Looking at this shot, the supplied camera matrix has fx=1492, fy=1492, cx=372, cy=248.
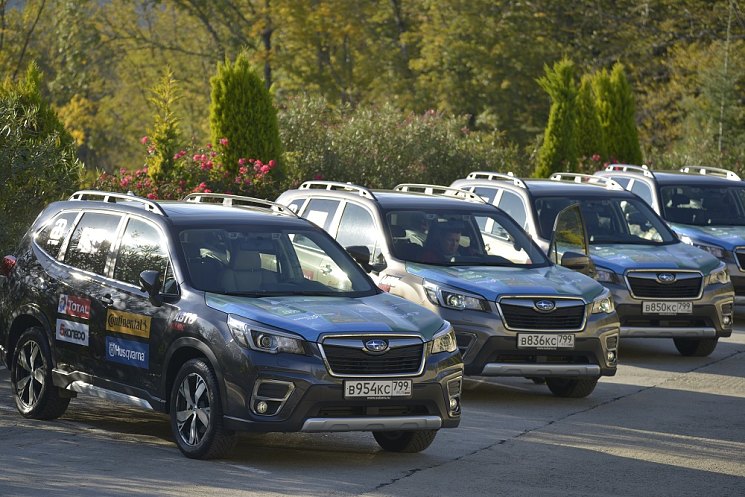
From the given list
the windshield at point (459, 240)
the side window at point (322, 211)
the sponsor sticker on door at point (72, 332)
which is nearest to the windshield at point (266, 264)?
the sponsor sticker on door at point (72, 332)

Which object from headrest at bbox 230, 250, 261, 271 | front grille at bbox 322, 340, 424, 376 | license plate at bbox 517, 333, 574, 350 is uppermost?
headrest at bbox 230, 250, 261, 271

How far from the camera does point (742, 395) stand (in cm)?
1285

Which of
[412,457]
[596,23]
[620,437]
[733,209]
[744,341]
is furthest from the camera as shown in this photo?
[596,23]

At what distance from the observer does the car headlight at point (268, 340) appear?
8805 millimetres

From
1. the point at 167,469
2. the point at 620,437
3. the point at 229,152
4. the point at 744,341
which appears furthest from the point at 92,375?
the point at 229,152

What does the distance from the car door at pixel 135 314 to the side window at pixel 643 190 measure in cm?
1078

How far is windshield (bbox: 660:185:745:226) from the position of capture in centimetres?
1939

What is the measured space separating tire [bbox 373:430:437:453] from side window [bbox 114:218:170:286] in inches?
70.4

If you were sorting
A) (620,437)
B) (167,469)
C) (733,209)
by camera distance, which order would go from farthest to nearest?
(733,209) → (620,437) → (167,469)

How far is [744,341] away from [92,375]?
9.40 meters

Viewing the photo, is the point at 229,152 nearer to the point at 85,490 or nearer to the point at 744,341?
the point at 744,341

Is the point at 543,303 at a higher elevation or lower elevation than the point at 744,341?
higher

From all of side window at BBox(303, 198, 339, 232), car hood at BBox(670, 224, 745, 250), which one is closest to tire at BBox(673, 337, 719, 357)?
car hood at BBox(670, 224, 745, 250)

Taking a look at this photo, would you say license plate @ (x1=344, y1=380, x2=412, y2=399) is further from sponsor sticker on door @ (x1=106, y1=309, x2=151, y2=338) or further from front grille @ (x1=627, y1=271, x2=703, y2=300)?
front grille @ (x1=627, y1=271, x2=703, y2=300)
